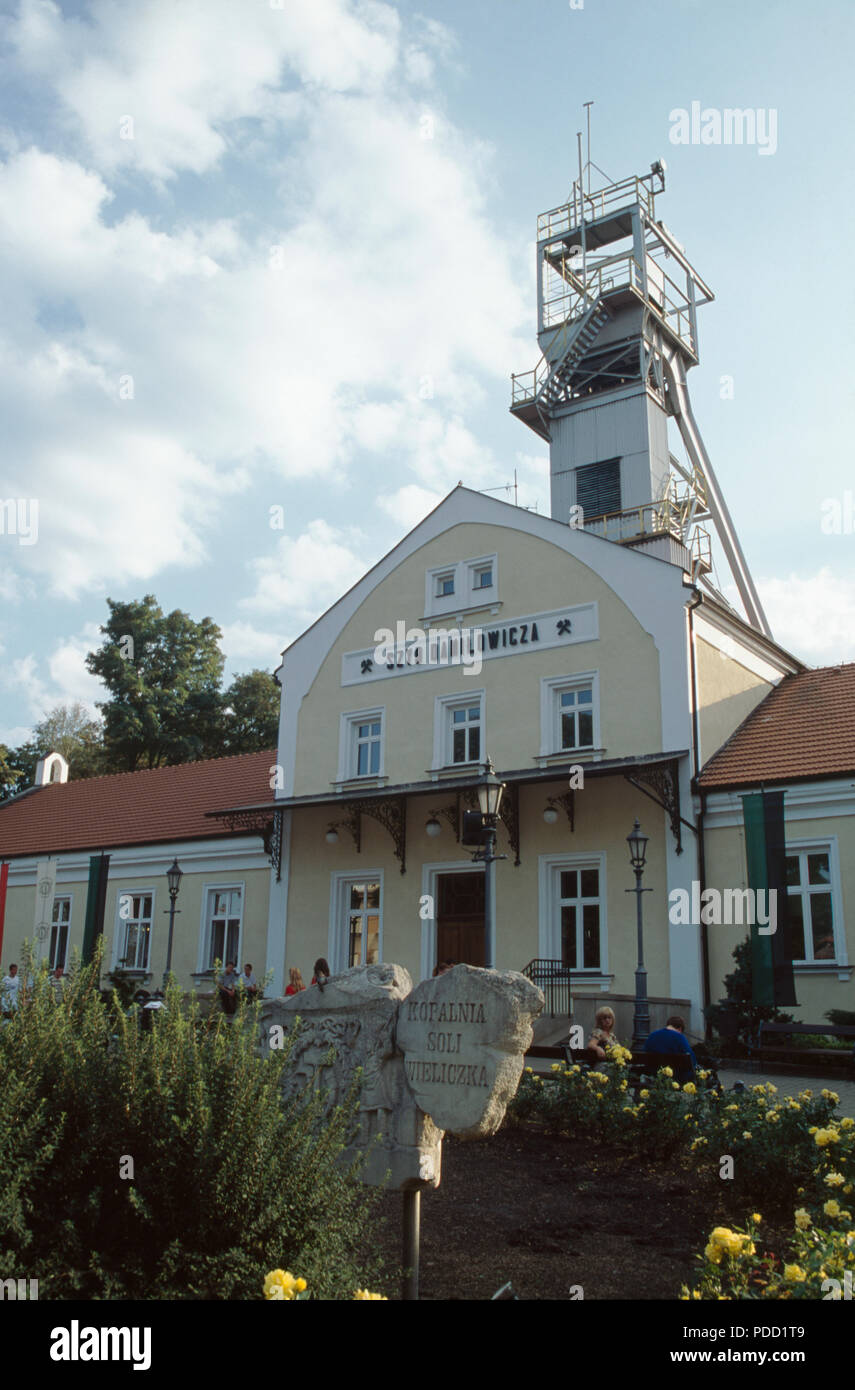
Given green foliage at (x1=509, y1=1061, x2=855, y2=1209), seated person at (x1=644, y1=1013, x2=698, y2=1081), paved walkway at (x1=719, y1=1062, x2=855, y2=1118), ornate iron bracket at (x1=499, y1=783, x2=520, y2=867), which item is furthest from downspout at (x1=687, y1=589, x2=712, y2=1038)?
green foliage at (x1=509, y1=1061, x2=855, y2=1209)

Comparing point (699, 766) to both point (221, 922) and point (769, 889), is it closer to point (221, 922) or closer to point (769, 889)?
point (769, 889)

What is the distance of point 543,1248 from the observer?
6.54 metres

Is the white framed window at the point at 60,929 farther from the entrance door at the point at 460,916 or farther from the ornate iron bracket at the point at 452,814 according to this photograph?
the ornate iron bracket at the point at 452,814

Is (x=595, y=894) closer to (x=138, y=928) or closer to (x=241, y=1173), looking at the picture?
(x=138, y=928)

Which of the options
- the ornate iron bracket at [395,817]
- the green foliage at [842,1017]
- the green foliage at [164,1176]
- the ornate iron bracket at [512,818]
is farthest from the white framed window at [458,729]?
the green foliage at [164,1176]

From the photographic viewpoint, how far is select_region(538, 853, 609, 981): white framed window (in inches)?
700

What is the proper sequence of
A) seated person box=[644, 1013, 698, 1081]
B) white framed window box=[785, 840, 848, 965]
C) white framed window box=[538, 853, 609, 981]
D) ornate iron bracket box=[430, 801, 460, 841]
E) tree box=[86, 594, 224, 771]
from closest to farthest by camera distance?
1. seated person box=[644, 1013, 698, 1081]
2. white framed window box=[785, 840, 848, 965]
3. white framed window box=[538, 853, 609, 981]
4. ornate iron bracket box=[430, 801, 460, 841]
5. tree box=[86, 594, 224, 771]

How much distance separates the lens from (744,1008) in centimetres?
1570

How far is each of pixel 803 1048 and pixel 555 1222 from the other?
25.6 feet

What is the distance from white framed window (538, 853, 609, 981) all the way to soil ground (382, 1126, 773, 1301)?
842cm

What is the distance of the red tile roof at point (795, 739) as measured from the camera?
1702 cm

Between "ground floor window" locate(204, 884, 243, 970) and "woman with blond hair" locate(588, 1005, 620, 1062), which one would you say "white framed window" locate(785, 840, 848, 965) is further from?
"ground floor window" locate(204, 884, 243, 970)

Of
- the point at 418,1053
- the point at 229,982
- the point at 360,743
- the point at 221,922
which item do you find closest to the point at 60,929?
the point at 221,922

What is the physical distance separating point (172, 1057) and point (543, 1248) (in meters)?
3.03
